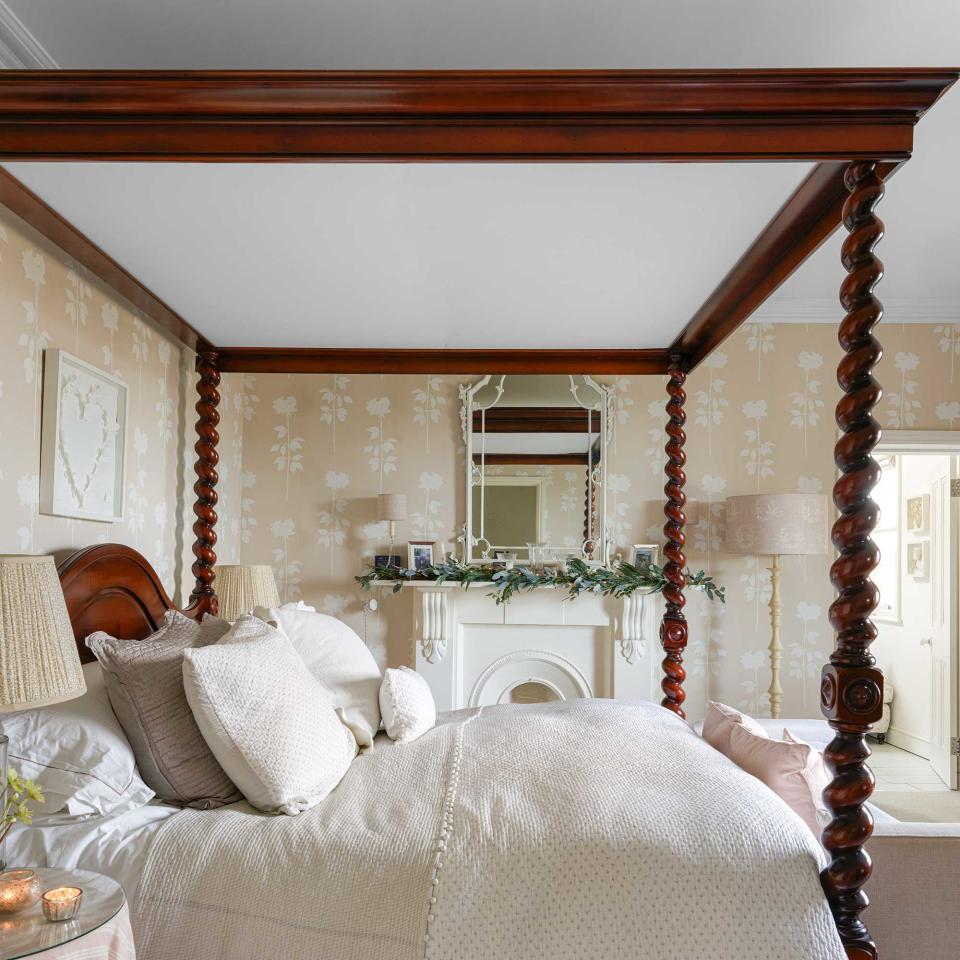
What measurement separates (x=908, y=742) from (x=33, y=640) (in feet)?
19.5

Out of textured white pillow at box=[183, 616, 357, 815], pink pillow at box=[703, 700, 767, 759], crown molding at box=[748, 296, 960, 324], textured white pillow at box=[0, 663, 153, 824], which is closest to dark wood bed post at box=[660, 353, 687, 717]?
pink pillow at box=[703, 700, 767, 759]

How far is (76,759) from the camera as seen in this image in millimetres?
1935

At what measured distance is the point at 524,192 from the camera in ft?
7.68

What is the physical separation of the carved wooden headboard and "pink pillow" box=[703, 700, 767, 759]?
1.98 meters

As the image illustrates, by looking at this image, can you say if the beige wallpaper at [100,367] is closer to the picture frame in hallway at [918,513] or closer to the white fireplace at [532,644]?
the white fireplace at [532,644]

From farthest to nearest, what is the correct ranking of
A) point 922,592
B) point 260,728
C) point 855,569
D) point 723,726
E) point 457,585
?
point 922,592 < point 457,585 < point 723,726 < point 260,728 < point 855,569

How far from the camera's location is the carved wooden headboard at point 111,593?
258cm

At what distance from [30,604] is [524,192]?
1.62 m

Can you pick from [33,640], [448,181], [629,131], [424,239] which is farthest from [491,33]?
[33,640]

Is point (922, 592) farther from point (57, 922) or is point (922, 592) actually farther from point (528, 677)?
point (57, 922)

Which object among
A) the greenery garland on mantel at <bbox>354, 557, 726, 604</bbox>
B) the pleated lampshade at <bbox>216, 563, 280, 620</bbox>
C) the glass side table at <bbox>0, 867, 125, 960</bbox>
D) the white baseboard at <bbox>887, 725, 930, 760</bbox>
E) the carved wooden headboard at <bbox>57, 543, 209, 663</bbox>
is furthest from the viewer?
the white baseboard at <bbox>887, 725, 930, 760</bbox>

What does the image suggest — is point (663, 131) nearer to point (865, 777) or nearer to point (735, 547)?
point (865, 777)

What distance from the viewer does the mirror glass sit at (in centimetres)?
487

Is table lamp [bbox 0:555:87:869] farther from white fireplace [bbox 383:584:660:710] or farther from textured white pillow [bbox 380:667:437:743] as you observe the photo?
white fireplace [bbox 383:584:660:710]
